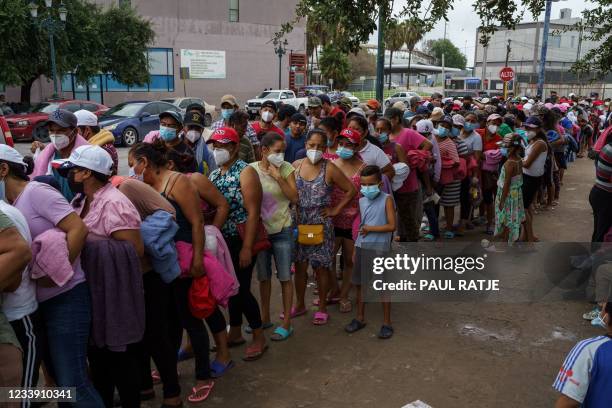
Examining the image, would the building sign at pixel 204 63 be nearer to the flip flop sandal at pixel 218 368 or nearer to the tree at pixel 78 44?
the tree at pixel 78 44

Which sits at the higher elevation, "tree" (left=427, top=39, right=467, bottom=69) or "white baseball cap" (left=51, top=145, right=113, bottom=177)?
"tree" (left=427, top=39, right=467, bottom=69)

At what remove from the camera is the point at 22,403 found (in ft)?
8.91

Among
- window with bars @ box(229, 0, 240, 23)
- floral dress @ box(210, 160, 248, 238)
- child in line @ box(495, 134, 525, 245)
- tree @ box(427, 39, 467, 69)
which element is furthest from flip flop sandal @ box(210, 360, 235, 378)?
tree @ box(427, 39, 467, 69)

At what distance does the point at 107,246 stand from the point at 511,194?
197 inches

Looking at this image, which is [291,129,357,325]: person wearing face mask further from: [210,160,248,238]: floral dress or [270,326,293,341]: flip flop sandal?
[210,160,248,238]: floral dress

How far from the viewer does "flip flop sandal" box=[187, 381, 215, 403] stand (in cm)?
368

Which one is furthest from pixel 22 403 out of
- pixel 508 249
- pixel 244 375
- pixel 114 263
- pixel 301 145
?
pixel 508 249

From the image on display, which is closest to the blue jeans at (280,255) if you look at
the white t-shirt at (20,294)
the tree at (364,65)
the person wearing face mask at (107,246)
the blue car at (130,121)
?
the person wearing face mask at (107,246)

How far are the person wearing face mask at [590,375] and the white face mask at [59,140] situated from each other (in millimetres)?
3791

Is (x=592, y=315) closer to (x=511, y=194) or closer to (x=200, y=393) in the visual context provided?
(x=511, y=194)

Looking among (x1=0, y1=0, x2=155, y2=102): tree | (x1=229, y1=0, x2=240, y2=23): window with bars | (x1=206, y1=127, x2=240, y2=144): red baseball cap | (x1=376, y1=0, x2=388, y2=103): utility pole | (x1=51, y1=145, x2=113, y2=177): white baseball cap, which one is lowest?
(x1=51, y1=145, x2=113, y2=177): white baseball cap

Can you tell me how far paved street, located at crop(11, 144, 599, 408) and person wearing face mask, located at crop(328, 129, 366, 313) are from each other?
0.91ft

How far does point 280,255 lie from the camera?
447 centimetres

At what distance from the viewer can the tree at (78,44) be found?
2153 cm
